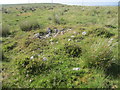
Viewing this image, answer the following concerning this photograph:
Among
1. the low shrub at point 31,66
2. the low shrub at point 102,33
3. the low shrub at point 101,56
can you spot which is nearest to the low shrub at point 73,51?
the low shrub at point 101,56

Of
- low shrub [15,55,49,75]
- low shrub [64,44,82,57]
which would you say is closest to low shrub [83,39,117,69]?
low shrub [64,44,82,57]

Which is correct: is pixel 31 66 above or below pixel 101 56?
below

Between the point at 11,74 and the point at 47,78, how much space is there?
4.14 feet

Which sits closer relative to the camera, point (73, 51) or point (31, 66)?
point (31, 66)

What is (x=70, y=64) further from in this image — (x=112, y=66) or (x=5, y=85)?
(x=5, y=85)

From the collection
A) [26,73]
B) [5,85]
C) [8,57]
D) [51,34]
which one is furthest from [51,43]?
[5,85]

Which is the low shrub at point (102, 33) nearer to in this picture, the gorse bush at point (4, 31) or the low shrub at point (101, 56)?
the low shrub at point (101, 56)

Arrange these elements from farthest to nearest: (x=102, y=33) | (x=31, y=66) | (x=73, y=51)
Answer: (x=102, y=33)
(x=73, y=51)
(x=31, y=66)

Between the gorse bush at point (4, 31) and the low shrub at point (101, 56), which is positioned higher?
the gorse bush at point (4, 31)

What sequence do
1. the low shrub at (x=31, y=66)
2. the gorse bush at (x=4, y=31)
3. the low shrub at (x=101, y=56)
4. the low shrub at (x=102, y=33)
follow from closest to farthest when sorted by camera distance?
the low shrub at (x=101, y=56), the low shrub at (x=31, y=66), the low shrub at (x=102, y=33), the gorse bush at (x=4, y=31)

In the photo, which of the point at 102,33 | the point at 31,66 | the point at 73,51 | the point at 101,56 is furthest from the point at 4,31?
the point at 101,56

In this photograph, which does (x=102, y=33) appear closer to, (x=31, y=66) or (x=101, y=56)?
(x=101, y=56)

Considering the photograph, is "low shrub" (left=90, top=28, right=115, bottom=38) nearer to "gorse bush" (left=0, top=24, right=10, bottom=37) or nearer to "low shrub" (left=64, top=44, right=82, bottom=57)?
"low shrub" (left=64, top=44, right=82, bottom=57)

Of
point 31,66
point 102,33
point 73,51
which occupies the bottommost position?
point 31,66
